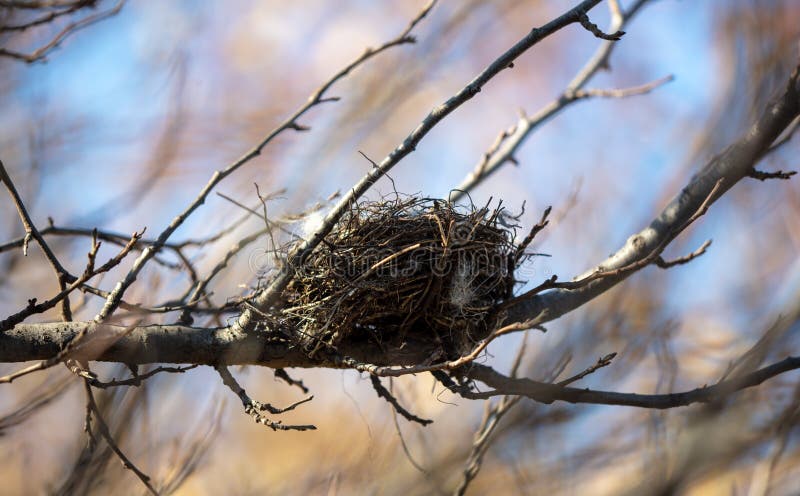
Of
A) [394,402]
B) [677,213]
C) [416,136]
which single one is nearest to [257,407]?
[394,402]

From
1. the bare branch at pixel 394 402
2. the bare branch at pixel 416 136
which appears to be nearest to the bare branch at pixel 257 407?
the bare branch at pixel 416 136

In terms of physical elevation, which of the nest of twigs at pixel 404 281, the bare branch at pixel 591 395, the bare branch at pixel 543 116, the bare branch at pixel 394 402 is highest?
the bare branch at pixel 543 116

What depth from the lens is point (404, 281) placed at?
235 cm

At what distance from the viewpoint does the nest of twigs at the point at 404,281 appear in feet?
7.66

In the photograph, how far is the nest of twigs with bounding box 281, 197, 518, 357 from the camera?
234cm

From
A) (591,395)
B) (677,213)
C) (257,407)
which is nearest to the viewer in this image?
(257,407)

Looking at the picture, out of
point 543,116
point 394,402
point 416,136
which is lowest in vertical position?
point 394,402

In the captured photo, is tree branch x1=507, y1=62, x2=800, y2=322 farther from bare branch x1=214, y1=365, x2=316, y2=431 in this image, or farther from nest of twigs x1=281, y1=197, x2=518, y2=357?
bare branch x1=214, y1=365, x2=316, y2=431

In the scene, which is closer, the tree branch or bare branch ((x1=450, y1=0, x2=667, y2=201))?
the tree branch

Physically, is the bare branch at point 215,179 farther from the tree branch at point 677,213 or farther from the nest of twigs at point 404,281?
the tree branch at point 677,213

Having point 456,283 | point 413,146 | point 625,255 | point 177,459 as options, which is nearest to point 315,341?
point 456,283

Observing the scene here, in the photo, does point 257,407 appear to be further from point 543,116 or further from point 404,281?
point 543,116

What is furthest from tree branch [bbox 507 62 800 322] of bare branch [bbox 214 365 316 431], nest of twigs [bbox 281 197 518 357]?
bare branch [bbox 214 365 316 431]

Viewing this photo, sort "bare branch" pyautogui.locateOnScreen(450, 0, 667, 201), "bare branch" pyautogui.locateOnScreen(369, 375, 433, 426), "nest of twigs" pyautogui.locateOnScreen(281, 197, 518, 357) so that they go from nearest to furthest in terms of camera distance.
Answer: "nest of twigs" pyautogui.locateOnScreen(281, 197, 518, 357) < "bare branch" pyautogui.locateOnScreen(369, 375, 433, 426) < "bare branch" pyautogui.locateOnScreen(450, 0, 667, 201)
